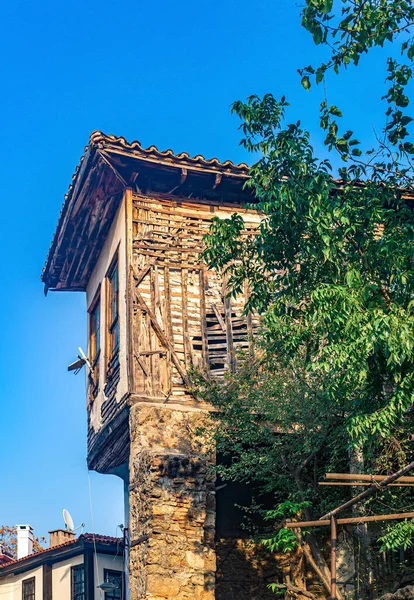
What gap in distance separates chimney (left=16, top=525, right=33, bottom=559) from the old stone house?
9.74 metres

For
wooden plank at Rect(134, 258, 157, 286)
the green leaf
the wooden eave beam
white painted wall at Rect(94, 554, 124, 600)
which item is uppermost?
the wooden eave beam

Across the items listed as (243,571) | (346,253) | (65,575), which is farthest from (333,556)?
(65,575)

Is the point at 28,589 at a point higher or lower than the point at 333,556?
higher

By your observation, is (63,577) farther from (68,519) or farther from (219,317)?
(219,317)

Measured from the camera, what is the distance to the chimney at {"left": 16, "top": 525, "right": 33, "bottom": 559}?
24.8 metres

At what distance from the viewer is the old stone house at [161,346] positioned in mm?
12430

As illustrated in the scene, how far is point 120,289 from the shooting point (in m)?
14.5

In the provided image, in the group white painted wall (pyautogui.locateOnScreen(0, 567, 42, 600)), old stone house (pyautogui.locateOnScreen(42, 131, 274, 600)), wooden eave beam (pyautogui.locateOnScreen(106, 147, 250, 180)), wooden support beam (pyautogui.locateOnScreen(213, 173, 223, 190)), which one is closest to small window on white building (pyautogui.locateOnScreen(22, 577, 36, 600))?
white painted wall (pyautogui.locateOnScreen(0, 567, 42, 600))

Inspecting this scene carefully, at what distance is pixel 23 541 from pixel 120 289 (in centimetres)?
1313

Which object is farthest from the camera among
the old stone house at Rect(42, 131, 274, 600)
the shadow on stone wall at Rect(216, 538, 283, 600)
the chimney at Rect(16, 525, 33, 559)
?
the chimney at Rect(16, 525, 33, 559)

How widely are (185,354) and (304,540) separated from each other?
3.65 m

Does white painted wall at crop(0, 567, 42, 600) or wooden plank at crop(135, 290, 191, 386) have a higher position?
wooden plank at crop(135, 290, 191, 386)

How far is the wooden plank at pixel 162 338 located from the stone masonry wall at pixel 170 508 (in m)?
0.62

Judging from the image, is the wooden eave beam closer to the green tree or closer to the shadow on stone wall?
the green tree
